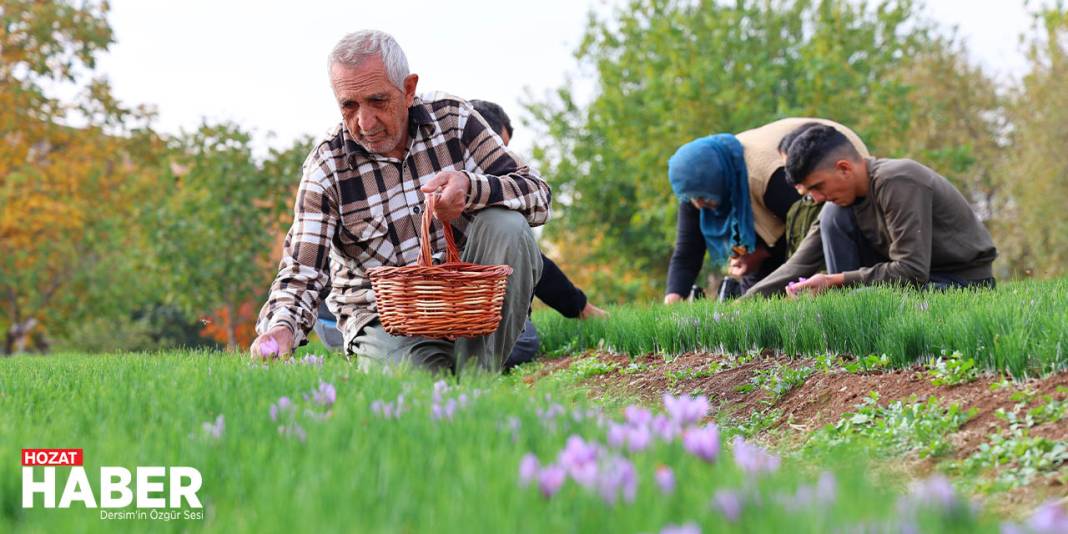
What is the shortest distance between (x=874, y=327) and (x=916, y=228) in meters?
1.50

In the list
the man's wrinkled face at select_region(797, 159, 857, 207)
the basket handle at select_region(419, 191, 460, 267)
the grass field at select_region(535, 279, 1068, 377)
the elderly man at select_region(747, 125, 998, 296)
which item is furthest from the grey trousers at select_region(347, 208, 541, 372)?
the man's wrinkled face at select_region(797, 159, 857, 207)

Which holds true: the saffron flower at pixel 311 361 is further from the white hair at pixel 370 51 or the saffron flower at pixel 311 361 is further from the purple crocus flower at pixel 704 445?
the purple crocus flower at pixel 704 445

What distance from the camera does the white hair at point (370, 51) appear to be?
395 cm

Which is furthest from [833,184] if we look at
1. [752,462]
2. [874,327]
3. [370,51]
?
[752,462]

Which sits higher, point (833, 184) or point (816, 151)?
point (816, 151)

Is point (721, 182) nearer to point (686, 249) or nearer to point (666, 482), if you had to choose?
point (686, 249)

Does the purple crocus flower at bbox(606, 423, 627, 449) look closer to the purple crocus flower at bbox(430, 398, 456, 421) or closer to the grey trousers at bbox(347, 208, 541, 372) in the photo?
the purple crocus flower at bbox(430, 398, 456, 421)

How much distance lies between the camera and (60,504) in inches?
73.8

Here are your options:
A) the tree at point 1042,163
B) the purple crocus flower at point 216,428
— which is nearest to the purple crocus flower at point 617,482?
the purple crocus flower at point 216,428

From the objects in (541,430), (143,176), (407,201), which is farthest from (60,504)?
(143,176)

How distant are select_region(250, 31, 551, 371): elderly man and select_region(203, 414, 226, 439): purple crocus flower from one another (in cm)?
163

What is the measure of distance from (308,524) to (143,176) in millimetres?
21529

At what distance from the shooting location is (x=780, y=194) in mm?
7109

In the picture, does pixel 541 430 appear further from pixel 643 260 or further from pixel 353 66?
pixel 643 260
